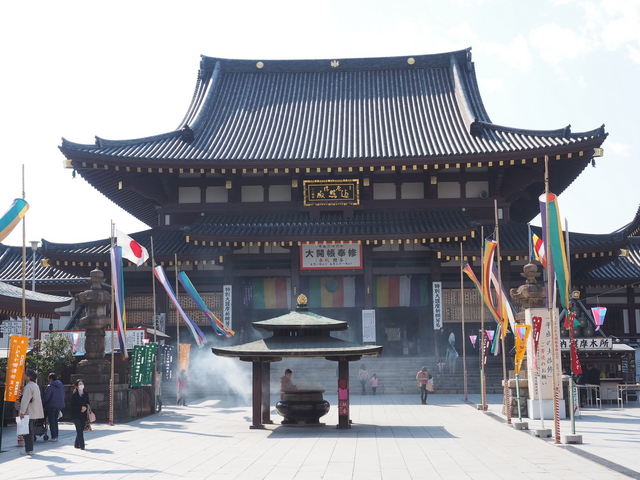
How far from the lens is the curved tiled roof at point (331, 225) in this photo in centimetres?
3294

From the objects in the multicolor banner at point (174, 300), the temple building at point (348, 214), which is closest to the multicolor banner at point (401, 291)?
the temple building at point (348, 214)

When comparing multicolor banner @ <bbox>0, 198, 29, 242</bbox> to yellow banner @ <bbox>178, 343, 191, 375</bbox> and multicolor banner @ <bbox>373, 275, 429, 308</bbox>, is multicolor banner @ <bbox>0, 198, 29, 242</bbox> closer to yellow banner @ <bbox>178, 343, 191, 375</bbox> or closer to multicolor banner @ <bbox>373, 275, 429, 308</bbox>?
yellow banner @ <bbox>178, 343, 191, 375</bbox>

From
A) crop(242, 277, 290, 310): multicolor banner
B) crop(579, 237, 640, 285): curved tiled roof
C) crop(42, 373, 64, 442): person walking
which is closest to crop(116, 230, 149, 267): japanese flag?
crop(42, 373, 64, 442): person walking

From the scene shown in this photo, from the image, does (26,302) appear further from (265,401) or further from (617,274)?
(617,274)

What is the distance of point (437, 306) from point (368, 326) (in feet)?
10.5

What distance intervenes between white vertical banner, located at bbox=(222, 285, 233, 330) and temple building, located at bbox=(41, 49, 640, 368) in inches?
2.6

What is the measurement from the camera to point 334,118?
40750 millimetres

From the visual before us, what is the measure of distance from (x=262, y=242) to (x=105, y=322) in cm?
1145

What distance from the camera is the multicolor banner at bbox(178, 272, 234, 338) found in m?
30.0

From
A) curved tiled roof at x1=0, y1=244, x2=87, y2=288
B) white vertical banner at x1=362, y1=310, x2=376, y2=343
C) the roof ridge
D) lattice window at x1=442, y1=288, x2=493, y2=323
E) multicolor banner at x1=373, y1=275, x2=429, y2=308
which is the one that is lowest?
white vertical banner at x1=362, y1=310, x2=376, y2=343

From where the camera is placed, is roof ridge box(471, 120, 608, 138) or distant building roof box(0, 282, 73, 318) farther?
roof ridge box(471, 120, 608, 138)

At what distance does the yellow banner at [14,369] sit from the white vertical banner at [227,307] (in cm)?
1742

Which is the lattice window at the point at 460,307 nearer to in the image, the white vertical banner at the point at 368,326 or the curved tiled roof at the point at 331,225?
the curved tiled roof at the point at 331,225

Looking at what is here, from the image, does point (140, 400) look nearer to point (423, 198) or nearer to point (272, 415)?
point (272, 415)
